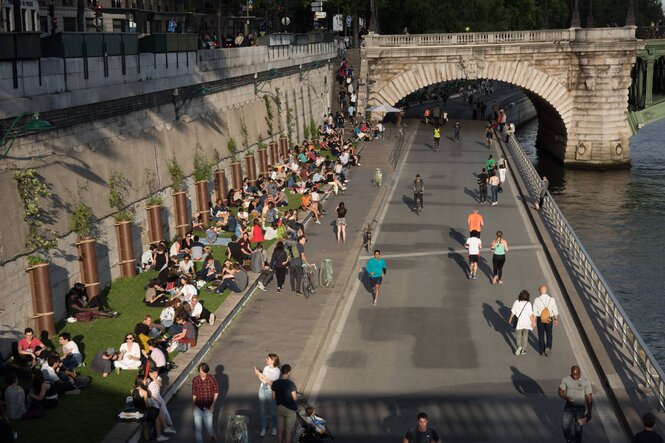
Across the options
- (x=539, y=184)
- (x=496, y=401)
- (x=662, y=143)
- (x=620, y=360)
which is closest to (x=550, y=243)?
(x=539, y=184)

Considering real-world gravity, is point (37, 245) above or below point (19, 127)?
below

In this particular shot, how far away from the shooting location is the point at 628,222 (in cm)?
5309

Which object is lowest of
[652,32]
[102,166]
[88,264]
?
[88,264]

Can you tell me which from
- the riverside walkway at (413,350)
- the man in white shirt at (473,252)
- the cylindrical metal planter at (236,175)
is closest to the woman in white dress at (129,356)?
the riverside walkway at (413,350)

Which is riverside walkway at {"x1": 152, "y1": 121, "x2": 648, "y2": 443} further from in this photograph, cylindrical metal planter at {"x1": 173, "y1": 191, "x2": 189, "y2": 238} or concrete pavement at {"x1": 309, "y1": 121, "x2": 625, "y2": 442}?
cylindrical metal planter at {"x1": 173, "y1": 191, "x2": 189, "y2": 238}

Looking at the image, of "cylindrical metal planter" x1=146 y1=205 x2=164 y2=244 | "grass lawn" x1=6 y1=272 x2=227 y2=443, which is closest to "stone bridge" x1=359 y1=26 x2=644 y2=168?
"cylindrical metal planter" x1=146 y1=205 x2=164 y2=244

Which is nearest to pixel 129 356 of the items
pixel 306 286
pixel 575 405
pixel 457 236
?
pixel 306 286

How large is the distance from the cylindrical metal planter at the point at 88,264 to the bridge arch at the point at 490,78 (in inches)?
1843

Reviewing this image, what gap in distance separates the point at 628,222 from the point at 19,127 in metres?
36.9

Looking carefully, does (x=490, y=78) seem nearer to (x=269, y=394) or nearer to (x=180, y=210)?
(x=180, y=210)

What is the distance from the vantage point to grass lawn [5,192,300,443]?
18.9m

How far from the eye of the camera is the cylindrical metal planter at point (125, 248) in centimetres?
2980

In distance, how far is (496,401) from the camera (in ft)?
67.5

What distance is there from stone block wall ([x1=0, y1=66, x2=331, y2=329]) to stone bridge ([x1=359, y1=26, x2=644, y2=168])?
2714 centimetres
